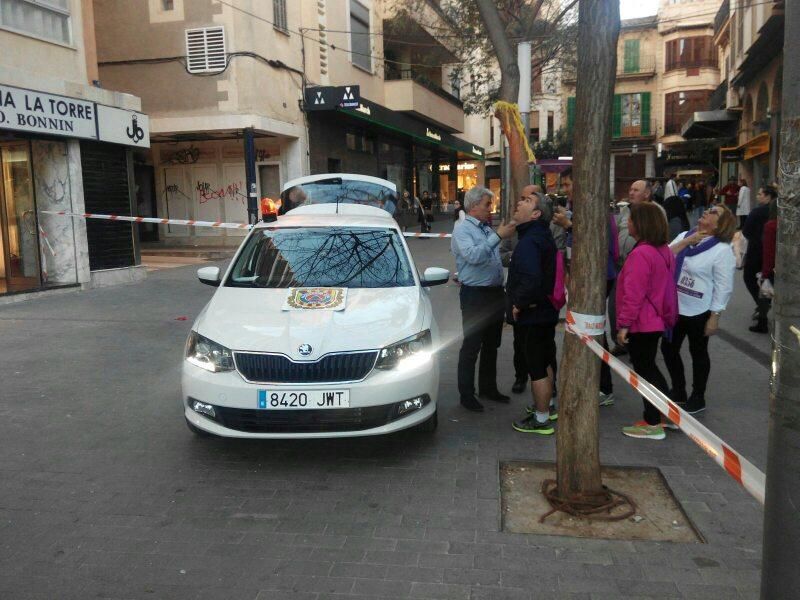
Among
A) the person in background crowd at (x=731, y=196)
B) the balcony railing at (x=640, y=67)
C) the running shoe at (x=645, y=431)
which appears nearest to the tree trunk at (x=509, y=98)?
the running shoe at (x=645, y=431)

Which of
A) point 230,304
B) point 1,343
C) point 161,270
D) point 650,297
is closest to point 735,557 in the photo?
point 650,297

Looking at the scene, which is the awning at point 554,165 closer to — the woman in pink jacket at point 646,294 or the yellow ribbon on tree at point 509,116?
Answer: the yellow ribbon on tree at point 509,116

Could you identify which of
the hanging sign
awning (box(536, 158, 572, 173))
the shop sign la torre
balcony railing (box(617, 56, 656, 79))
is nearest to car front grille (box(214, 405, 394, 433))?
the shop sign la torre

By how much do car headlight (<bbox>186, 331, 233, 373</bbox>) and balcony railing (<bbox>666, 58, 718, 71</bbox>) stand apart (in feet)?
165

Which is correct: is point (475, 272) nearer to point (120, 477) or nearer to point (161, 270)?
point (120, 477)

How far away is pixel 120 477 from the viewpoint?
14.9 ft

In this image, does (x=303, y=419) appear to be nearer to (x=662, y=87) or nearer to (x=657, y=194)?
(x=657, y=194)

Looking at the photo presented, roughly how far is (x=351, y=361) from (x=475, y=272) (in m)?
1.74

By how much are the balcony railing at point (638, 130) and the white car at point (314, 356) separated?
49946 mm

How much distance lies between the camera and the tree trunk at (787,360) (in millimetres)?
2061

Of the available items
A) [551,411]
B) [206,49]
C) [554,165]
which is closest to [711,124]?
[554,165]

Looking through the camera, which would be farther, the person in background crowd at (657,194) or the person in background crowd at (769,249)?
the person in background crowd at (657,194)

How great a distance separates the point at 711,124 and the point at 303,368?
103ft

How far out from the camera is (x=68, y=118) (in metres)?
11.9
